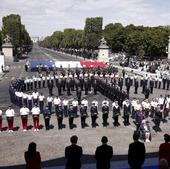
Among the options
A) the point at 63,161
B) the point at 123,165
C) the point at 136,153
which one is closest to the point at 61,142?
the point at 63,161

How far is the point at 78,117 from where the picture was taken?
25000 mm

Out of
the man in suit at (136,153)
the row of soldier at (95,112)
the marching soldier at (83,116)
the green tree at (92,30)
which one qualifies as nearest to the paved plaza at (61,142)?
the marching soldier at (83,116)

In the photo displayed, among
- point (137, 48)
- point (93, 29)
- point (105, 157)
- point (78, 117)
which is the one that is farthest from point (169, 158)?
point (93, 29)

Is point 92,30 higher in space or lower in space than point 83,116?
higher

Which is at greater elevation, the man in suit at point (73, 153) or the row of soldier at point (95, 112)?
the man in suit at point (73, 153)

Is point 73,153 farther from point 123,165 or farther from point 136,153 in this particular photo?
point 123,165

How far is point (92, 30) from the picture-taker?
359ft

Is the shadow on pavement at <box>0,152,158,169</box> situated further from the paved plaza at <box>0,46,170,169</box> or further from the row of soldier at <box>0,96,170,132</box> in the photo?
the row of soldier at <box>0,96,170,132</box>

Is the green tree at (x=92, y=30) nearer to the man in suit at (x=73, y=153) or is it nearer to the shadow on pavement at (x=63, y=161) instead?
the shadow on pavement at (x=63, y=161)

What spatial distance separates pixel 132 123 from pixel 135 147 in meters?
12.1

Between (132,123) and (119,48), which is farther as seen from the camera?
(119,48)

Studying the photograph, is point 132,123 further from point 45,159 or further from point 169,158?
point 169,158

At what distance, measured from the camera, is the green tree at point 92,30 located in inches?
4169

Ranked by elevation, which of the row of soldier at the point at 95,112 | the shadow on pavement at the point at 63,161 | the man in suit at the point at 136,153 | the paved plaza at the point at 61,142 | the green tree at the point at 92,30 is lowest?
the paved plaza at the point at 61,142
